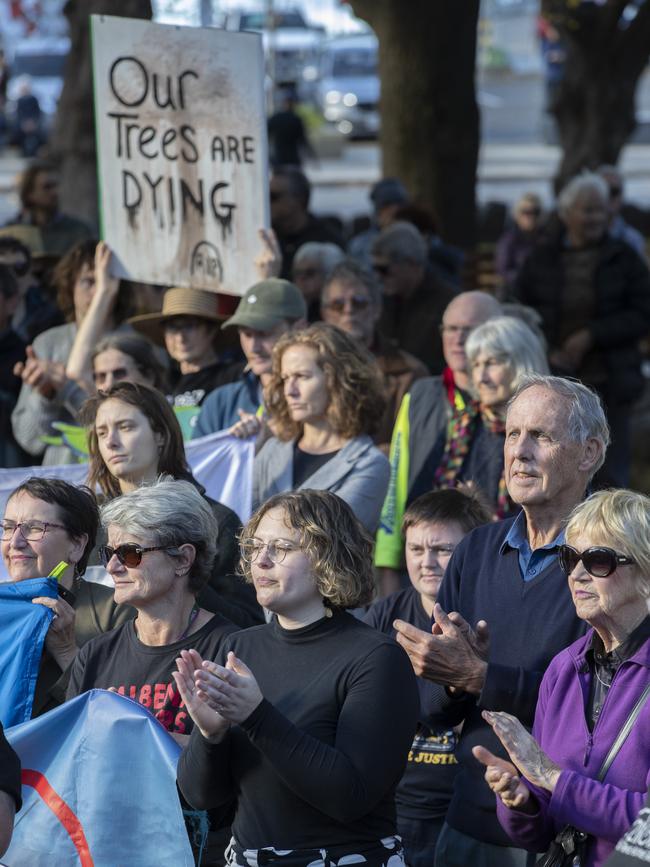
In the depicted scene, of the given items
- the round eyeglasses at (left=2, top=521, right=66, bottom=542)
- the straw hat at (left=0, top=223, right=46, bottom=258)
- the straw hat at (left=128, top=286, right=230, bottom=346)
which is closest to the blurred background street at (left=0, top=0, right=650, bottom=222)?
the straw hat at (left=0, top=223, right=46, bottom=258)

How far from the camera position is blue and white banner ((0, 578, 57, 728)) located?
458cm

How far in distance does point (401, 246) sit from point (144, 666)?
473 cm

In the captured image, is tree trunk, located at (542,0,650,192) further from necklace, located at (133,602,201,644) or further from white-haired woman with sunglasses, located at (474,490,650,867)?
white-haired woman with sunglasses, located at (474,490,650,867)

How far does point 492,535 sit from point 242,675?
102 cm

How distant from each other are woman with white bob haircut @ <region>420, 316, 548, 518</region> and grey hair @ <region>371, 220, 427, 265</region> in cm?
255

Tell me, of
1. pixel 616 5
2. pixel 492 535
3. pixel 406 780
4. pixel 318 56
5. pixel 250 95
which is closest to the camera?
pixel 492 535

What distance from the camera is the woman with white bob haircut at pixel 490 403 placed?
5.93 m

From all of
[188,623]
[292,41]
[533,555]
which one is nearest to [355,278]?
[188,623]

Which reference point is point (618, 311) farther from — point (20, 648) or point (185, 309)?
point (20, 648)

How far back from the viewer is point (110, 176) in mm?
7398

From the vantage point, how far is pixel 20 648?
462 cm

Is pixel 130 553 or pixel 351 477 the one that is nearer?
pixel 130 553

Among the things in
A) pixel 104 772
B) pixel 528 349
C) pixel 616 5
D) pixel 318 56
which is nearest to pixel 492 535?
pixel 104 772

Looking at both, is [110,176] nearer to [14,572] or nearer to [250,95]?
[250,95]
